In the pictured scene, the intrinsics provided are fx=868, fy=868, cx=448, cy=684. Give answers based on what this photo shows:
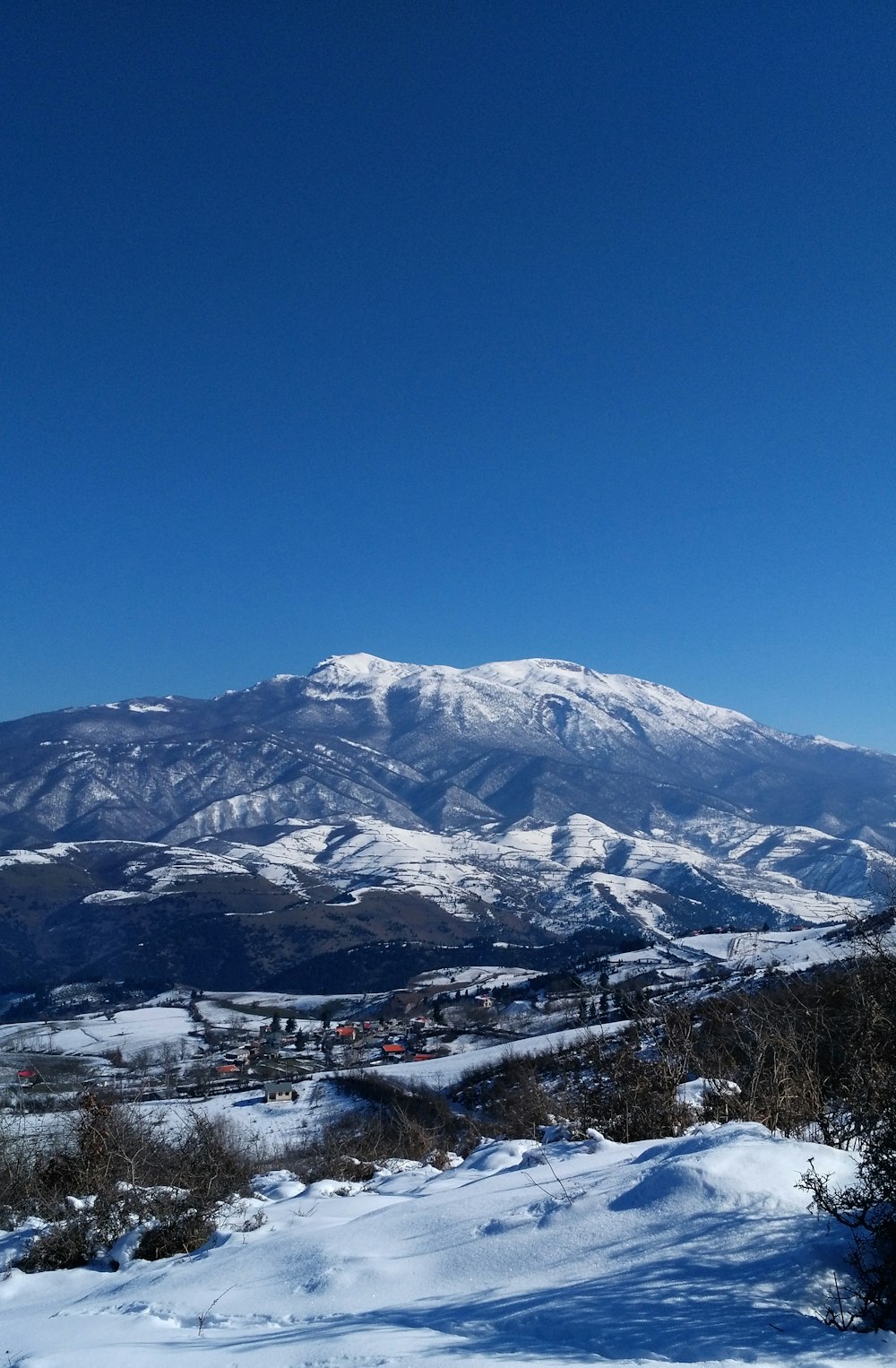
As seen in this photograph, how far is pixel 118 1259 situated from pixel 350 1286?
353cm

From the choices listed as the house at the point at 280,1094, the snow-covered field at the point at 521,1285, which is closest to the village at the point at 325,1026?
the house at the point at 280,1094

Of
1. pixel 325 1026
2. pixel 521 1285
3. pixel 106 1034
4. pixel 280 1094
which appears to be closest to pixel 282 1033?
pixel 325 1026

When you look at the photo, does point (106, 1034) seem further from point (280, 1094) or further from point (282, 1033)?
point (280, 1094)

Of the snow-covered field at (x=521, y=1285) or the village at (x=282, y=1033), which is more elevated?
the snow-covered field at (x=521, y=1285)

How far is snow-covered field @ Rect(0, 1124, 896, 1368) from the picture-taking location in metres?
4.68

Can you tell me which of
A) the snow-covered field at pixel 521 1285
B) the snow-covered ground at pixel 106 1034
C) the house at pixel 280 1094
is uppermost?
the snow-covered field at pixel 521 1285

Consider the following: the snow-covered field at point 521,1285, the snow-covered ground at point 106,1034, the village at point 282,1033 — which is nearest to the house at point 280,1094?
the village at point 282,1033

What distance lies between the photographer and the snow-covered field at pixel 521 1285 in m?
4.68

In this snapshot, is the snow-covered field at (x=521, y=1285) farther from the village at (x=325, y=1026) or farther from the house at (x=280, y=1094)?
the house at (x=280, y=1094)

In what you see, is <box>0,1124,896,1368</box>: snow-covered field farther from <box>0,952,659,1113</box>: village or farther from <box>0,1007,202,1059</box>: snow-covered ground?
→ <box>0,1007,202,1059</box>: snow-covered ground

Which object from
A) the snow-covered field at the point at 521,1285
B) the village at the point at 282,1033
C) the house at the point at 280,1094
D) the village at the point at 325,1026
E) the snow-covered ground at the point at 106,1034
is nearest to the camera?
the snow-covered field at the point at 521,1285

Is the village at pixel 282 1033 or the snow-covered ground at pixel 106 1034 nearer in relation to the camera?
the village at pixel 282 1033

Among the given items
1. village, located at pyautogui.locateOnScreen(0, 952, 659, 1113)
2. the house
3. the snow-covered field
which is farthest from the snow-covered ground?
the snow-covered field

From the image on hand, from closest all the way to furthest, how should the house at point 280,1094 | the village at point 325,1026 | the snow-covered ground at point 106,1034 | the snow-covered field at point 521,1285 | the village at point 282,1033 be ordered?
the snow-covered field at point 521,1285 → the house at point 280,1094 → the village at point 325,1026 → the village at point 282,1033 → the snow-covered ground at point 106,1034
